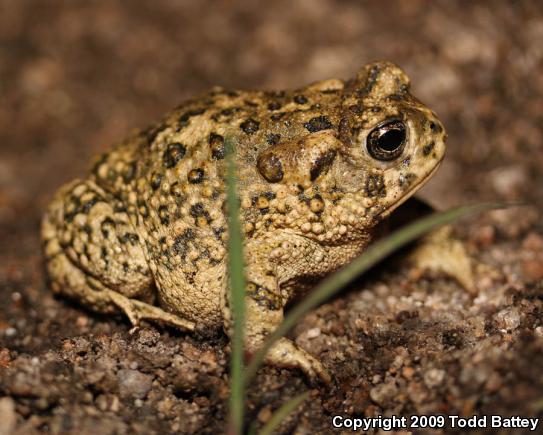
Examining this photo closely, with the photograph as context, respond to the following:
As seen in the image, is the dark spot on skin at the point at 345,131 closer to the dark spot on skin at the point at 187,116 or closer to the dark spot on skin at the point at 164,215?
the dark spot on skin at the point at 187,116

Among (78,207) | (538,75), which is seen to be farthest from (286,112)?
(538,75)

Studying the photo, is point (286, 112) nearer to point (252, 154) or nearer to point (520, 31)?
point (252, 154)

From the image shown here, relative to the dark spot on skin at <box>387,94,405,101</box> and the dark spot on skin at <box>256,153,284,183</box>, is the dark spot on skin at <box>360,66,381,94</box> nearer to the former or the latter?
the dark spot on skin at <box>387,94,405,101</box>

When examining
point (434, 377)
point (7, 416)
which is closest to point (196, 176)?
point (7, 416)

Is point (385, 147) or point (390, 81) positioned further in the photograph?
point (390, 81)

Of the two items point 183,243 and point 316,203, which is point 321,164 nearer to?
point 316,203

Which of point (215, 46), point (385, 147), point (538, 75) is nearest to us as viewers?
point (385, 147)
